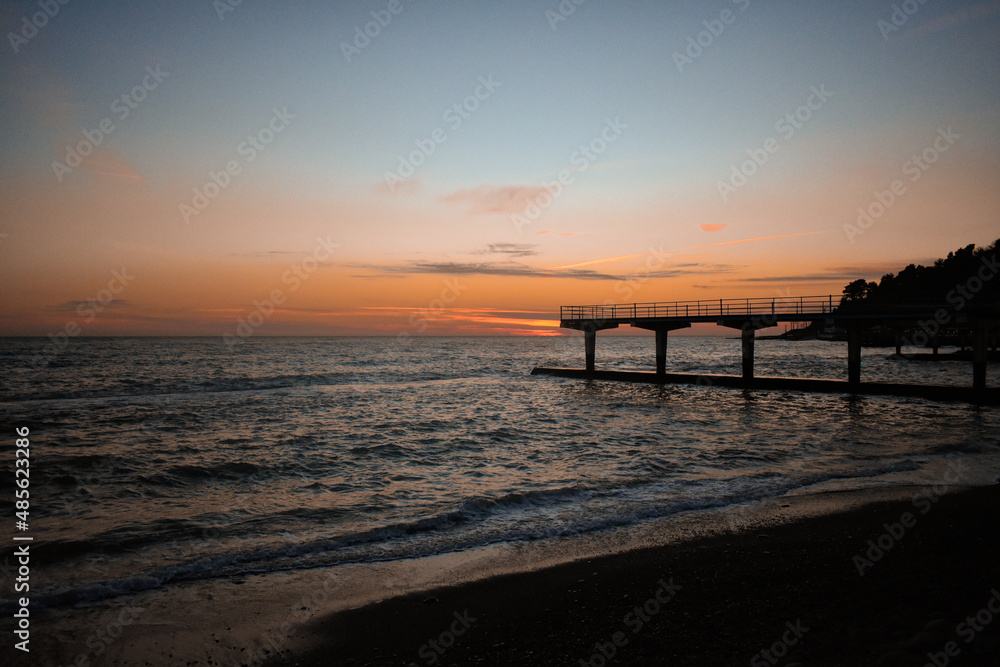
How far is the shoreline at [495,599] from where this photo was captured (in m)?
6.19

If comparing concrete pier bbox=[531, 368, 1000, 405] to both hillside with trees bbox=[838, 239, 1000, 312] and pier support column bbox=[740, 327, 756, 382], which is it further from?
hillside with trees bbox=[838, 239, 1000, 312]

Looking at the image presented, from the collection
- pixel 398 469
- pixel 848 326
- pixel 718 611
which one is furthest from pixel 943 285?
pixel 718 611

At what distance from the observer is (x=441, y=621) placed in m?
6.83

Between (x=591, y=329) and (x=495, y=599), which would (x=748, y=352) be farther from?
(x=495, y=599)

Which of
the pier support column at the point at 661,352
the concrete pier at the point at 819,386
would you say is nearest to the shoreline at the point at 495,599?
the concrete pier at the point at 819,386

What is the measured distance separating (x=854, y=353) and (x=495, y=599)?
115 feet

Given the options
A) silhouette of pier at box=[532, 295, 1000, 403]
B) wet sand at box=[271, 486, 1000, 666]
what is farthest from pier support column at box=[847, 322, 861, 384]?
wet sand at box=[271, 486, 1000, 666]

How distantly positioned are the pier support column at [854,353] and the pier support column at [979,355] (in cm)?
530

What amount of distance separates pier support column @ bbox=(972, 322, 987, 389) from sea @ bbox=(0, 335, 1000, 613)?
8.92 feet

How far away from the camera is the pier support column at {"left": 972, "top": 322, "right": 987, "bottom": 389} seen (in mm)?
29531

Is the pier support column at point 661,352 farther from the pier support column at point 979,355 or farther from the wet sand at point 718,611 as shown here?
the wet sand at point 718,611

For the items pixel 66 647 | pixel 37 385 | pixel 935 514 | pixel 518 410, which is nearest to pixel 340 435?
pixel 518 410

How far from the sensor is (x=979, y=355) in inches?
1194

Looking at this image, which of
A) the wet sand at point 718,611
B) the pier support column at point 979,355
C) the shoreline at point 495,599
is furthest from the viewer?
the pier support column at point 979,355
